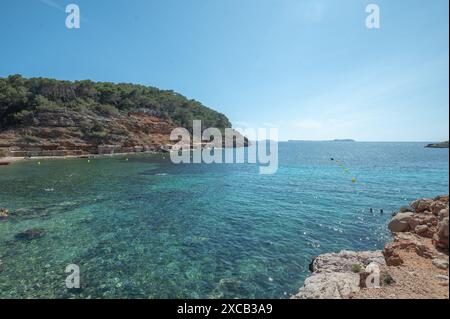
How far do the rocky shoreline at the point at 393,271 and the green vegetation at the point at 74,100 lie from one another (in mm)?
78344

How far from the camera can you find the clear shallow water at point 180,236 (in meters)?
8.88

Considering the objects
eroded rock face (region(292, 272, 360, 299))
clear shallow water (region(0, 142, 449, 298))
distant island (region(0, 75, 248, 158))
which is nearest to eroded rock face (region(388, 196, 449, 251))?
clear shallow water (region(0, 142, 449, 298))

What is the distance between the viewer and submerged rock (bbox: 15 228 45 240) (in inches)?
498

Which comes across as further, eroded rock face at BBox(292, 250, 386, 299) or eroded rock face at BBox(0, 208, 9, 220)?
eroded rock face at BBox(0, 208, 9, 220)

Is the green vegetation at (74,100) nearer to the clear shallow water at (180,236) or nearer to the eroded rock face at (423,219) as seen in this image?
the clear shallow water at (180,236)

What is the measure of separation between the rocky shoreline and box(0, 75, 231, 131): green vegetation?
257 feet

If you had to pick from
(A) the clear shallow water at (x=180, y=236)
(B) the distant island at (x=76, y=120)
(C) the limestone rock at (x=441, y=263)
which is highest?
(B) the distant island at (x=76, y=120)

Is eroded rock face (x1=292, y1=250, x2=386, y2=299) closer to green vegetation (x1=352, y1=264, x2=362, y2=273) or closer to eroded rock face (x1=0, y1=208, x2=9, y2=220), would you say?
green vegetation (x1=352, y1=264, x2=362, y2=273)

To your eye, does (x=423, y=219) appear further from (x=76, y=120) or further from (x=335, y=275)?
(x=76, y=120)

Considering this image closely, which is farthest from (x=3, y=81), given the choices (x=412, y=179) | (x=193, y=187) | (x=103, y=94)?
(x=412, y=179)

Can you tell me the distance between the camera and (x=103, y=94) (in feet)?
267

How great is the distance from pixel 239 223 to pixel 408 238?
30.5ft

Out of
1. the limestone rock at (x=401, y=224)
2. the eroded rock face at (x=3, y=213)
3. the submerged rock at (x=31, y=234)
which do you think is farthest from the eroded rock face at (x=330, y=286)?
the eroded rock face at (x=3, y=213)
